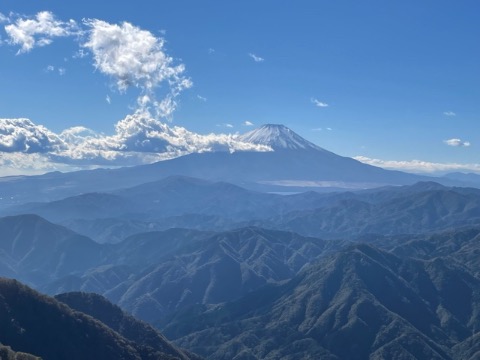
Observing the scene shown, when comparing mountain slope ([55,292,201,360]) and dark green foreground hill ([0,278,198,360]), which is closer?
dark green foreground hill ([0,278,198,360])

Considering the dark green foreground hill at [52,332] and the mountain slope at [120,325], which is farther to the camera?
the mountain slope at [120,325]

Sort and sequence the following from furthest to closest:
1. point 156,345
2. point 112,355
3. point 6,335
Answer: point 156,345
point 112,355
point 6,335

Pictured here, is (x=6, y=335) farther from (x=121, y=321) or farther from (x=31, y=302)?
(x=121, y=321)

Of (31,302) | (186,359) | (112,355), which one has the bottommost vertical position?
(186,359)

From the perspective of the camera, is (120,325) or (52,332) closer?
(52,332)

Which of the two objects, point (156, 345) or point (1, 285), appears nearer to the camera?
point (1, 285)

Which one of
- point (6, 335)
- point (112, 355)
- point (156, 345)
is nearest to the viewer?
point (6, 335)

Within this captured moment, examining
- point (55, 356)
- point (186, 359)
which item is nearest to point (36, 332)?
point (55, 356)

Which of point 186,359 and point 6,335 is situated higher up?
point 6,335
